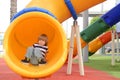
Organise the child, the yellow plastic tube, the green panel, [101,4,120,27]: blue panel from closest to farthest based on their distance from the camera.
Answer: the child, the yellow plastic tube, [101,4,120,27]: blue panel, the green panel

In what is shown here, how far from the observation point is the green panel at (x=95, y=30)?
971cm

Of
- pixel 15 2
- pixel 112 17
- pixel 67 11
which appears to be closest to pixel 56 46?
pixel 67 11

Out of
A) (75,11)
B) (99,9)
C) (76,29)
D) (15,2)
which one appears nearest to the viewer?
(75,11)

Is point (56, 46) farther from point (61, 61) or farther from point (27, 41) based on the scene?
point (61, 61)

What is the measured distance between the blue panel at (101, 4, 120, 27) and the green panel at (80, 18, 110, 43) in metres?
0.21

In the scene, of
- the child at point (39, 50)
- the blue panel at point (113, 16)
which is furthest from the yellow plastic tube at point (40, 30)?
the blue panel at point (113, 16)

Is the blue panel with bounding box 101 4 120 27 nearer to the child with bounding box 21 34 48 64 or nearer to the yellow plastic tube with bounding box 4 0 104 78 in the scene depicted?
the yellow plastic tube with bounding box 4 0 104 78

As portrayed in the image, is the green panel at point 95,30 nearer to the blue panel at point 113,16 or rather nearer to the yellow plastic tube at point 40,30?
the blue panel at point 113,16

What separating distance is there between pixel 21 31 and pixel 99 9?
82.3ft

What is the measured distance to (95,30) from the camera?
10.2 m

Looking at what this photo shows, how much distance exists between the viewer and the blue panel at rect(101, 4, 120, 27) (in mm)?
8852

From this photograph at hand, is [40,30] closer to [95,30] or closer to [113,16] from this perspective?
[113,16]

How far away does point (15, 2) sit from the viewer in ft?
81.2

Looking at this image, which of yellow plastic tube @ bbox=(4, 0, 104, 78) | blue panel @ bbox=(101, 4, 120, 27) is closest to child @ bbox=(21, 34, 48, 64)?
yellow plastic tube @ bbox=(4, 0, 104, 78)
